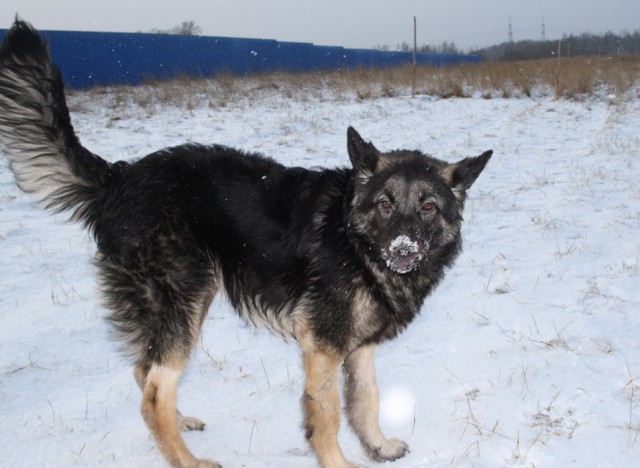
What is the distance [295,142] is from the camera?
35.8ft

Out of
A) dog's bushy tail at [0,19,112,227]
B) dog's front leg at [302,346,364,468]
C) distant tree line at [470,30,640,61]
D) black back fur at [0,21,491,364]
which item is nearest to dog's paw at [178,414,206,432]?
black back fur at [0,21,491,364]

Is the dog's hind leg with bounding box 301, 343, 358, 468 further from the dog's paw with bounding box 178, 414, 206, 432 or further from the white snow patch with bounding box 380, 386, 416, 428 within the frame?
the dog's paw with bounding box 178, 414, 206, 432

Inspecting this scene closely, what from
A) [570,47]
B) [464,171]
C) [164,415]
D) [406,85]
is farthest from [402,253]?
[570,47]

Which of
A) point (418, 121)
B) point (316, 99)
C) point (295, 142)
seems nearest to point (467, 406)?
point (295, 142)

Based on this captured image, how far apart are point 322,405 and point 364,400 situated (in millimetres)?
397

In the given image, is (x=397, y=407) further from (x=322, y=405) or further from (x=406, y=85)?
(x=406, y=85)

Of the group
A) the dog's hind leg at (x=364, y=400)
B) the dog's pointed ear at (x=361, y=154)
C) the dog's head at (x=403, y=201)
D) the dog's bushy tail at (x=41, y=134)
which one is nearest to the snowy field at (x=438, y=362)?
the dog's hind leg at (x=364, y=400)

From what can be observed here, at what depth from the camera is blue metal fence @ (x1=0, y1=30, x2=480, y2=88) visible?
80.1ft

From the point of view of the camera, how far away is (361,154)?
3.18 metres

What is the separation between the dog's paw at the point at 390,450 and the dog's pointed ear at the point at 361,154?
1.55 m

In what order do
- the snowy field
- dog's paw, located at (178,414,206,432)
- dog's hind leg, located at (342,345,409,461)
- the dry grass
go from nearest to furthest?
1. the snowy field
2. dog's hind leg, located at (342,345,409,461)
3. dog's paw, located at (178,414,206,432)
4. the dry grass

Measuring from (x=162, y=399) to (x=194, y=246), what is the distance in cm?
85

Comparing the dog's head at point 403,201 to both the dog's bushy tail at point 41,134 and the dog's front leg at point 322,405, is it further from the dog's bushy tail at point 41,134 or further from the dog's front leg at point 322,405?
the dog's bushy tail at point 41,134

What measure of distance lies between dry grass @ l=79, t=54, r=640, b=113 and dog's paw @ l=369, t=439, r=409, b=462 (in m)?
14.7
